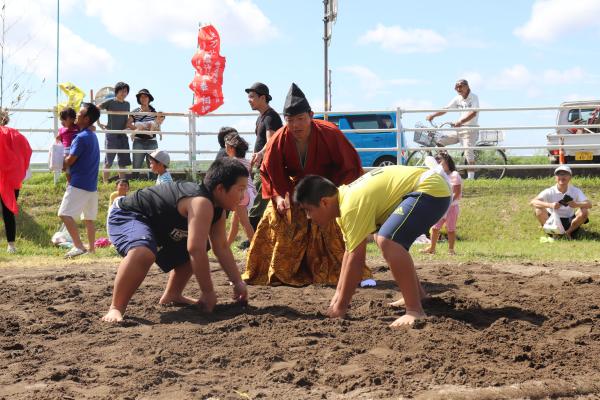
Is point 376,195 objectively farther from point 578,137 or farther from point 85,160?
point 578,137

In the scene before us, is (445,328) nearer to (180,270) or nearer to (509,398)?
(509,398)

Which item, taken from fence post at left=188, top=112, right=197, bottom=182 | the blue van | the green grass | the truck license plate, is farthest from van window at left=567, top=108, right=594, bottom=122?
fence post at left=188, top=112, right=197, bottom=182

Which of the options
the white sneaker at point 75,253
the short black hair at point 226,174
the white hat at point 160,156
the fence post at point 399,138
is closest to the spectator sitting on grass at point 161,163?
the white hat at point 160,156

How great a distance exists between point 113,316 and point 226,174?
4.16ft

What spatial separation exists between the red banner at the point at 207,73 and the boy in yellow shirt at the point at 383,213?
10372mm

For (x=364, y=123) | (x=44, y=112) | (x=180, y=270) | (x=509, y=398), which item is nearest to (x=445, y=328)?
(x=509, y=398)

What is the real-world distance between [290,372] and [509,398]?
3.68ft

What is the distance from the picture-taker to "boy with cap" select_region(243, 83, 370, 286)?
7117 mm

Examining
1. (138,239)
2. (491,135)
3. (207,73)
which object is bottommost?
(138,239)

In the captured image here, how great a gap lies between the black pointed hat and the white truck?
30.5ft

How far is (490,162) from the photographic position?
18.2 metres

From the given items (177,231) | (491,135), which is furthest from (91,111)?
(491,135)

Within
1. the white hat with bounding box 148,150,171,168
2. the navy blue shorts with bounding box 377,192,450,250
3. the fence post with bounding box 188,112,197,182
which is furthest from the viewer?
the fence post with bounding box 188,112,197,182

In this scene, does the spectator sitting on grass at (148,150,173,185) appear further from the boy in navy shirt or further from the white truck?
the white truck
